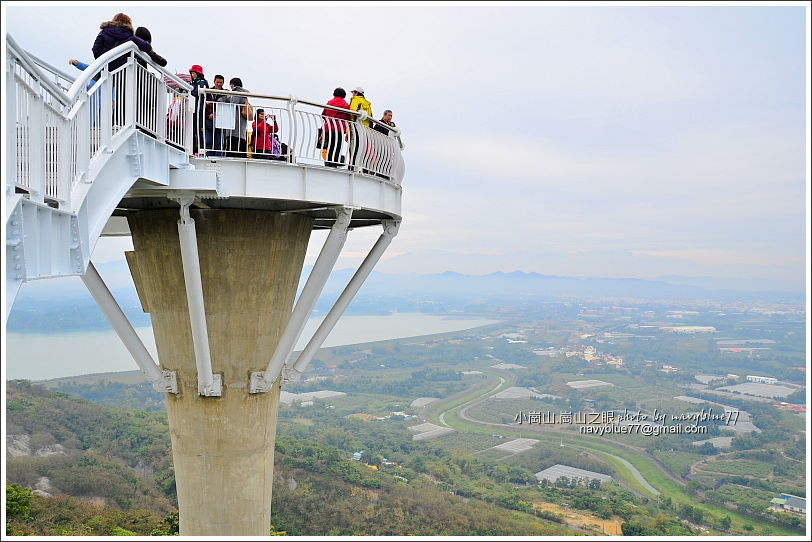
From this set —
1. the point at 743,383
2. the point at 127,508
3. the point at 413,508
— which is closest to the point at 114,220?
the point at 127,508

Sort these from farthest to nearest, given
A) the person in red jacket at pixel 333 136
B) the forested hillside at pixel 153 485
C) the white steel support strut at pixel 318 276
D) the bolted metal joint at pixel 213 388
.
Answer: the forested hillside at pixel 153 485 → the bolted metal joint at pixel 213 388 → the white steel support strut at pixel 318 276 → the person in red jacket at pixel 333 136

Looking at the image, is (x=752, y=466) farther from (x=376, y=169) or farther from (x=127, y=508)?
(x=376, y=169)

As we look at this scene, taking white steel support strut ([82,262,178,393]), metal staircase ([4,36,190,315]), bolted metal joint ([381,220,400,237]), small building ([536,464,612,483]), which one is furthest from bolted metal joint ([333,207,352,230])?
small building ([536,464,612,483])

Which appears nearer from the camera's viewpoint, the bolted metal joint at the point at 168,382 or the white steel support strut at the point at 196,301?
the white steel support strut at the point at 196,301

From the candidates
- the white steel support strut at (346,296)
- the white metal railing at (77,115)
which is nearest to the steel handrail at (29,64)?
the white metal railing at (77,115)

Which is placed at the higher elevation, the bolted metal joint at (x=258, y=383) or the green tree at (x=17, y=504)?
the bolted metal joint at (x=258, y=383)

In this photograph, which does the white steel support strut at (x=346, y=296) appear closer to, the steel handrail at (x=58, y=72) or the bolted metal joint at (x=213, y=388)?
the bolted metal joint at (x=213, y=388)

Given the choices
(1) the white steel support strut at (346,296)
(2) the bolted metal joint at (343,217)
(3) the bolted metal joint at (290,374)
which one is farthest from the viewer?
(3) the bolted metal joint at (290,374)
